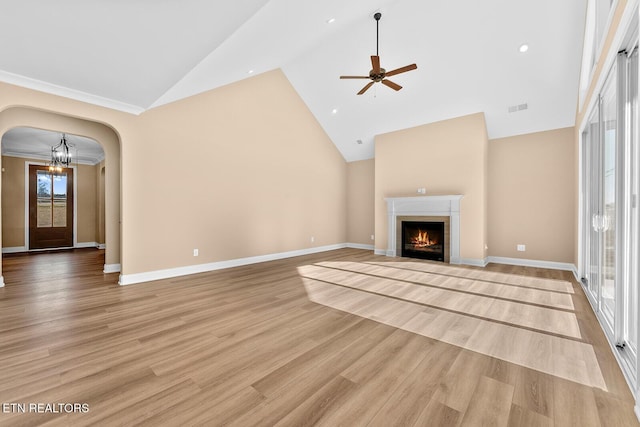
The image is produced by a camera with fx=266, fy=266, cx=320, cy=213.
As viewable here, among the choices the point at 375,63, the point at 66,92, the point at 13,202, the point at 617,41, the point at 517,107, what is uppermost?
the point at 375,63

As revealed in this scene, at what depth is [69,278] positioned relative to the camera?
14.1 feet

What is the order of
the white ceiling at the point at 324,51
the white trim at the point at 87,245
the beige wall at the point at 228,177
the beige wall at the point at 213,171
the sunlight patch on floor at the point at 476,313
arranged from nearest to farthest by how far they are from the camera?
the sunlight patch on floor at the point at 476,313 → the white ceiling at the point at 324,51 → the beige wall at the point at 213,171 → the beige wall at the point at 228,177 → the white trim at the point at 87,245

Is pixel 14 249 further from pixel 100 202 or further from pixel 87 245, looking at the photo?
A: pixel 100 202

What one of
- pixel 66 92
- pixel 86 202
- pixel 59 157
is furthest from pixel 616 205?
pixel 86 202

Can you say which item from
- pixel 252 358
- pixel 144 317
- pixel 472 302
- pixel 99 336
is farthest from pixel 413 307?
pixel 99 336

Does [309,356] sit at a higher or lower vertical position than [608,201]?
lower

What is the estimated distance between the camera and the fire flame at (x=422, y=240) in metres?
6.15

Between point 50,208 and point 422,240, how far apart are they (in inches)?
408

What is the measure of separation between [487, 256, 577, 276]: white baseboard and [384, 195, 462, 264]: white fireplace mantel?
89 cm

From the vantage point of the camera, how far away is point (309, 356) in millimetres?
1964

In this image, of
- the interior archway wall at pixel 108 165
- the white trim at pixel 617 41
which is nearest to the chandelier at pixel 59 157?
the interior archway wall at pixel 108 165

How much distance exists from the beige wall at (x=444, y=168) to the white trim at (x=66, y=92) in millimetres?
5109

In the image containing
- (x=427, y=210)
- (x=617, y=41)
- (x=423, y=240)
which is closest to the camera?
(x=617, y=41)

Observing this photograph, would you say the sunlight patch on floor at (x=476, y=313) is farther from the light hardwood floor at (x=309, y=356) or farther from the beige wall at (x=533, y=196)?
the beige wall at (x=533, y=196)
